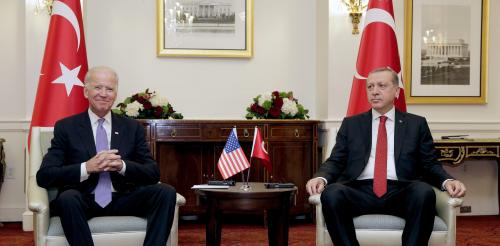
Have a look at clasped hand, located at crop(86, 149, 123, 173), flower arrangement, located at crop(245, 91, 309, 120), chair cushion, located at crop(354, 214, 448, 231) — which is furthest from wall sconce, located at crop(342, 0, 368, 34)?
clasped hand, located at crop(86, 149, 123, 173)

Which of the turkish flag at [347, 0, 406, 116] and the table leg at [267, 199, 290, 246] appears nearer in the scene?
the table leg at [267, 199, 290, 246]

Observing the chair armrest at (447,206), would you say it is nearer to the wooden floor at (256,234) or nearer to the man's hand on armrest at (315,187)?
the man's hand on armrest at (315,187)

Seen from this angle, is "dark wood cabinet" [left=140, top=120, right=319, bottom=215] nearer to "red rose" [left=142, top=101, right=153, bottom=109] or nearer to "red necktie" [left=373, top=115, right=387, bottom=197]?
"red rose" [left=142, top=101, right=153, bottom=109]

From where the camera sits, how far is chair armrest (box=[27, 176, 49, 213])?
10.3ft

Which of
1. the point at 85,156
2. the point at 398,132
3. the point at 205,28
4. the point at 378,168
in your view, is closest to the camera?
the point at 85,156

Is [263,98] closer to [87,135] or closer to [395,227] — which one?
[87,135]

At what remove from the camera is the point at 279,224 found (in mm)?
3713

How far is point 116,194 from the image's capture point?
3424 mm

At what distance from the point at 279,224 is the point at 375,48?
214 centimetres

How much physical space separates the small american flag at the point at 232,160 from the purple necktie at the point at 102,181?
800mm

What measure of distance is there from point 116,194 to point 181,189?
7.70 ft

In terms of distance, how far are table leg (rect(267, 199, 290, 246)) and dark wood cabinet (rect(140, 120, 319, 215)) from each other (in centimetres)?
177

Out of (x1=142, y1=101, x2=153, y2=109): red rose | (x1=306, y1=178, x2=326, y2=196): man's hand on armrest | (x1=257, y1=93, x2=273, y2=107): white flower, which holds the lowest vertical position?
(x1=306, y1=178, x2=326, y2=196): man's hand on armrest

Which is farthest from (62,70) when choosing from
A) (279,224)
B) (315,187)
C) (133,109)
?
(315,187)
